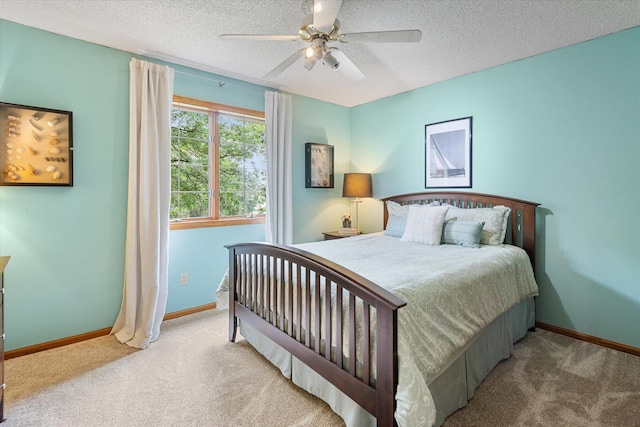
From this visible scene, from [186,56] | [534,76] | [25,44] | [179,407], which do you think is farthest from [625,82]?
[25,44]

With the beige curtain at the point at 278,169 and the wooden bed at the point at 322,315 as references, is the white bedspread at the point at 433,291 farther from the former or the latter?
the beige curtain at the point at 278,169

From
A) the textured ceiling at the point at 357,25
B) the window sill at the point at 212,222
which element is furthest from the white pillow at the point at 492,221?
the window sill at the point at 212,222

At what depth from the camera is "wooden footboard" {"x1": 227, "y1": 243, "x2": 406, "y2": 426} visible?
53.1 inches

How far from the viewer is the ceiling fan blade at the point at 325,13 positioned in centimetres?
163

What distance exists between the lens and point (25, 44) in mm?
2350

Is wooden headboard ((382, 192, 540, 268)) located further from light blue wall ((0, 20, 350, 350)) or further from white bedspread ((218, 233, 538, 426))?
light blue wall ((0, 20, 350, 350))

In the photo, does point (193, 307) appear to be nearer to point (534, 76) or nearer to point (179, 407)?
point (179, 407)

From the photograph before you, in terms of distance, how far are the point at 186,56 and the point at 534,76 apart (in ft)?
10.5

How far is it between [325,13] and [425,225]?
1.97 metres

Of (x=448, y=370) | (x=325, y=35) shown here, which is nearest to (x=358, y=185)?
(x=325, y=35)

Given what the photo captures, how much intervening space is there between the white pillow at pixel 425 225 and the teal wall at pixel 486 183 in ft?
2.28

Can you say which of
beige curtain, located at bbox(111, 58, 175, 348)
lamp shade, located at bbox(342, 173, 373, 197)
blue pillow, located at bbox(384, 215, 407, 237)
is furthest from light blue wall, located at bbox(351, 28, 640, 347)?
beige curtain, located at bbox(111, 58, 175, 348)

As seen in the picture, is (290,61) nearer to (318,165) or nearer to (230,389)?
(318,165)

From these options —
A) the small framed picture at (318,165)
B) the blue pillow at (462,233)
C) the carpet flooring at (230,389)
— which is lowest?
the carpet flooring at (230,389)
